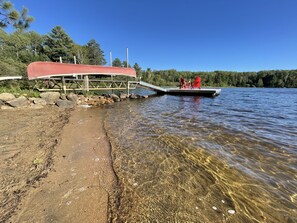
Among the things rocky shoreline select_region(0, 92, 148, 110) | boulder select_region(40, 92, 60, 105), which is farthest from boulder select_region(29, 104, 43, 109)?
boulder select_region(40, 92, 60, 105)

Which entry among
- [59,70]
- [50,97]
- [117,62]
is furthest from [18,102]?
[117,62]

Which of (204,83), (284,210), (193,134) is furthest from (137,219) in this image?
(204,83)

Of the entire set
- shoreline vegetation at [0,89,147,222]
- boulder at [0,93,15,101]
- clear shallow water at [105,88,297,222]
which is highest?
boulder at [0,93,15,101]

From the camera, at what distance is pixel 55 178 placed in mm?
3189

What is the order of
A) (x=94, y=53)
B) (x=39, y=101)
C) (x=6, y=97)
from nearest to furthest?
(x=6, y=97) → (x=39, y=101) → (x=94, y=53)

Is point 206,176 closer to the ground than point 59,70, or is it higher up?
closer to the ground

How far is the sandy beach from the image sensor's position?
7.70ft

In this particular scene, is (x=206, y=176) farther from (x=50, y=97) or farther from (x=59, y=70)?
(x=59, y=70)

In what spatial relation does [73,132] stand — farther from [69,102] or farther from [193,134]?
[69,102]

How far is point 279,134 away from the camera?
6461mm

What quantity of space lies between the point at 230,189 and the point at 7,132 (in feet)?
23.9

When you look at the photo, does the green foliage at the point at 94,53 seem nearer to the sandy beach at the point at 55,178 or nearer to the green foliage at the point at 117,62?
the green foliage at the point at 117,62

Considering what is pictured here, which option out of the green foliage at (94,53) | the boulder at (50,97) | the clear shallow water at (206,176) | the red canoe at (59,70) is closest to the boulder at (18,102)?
the boulder at (50,97)

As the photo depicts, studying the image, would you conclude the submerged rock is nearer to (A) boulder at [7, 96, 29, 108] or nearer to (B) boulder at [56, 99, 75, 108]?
(B) boulder at [56, 99, 75, 108]
